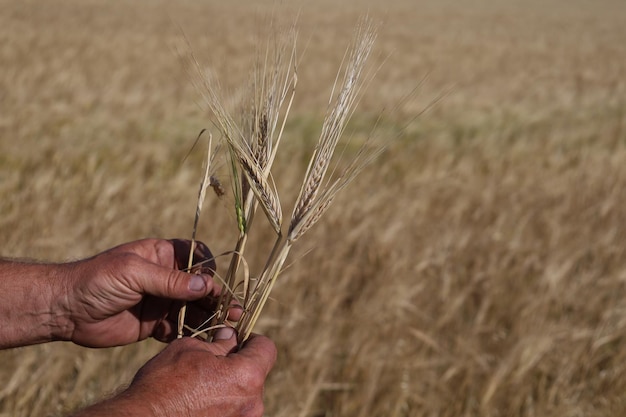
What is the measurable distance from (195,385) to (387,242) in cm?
208

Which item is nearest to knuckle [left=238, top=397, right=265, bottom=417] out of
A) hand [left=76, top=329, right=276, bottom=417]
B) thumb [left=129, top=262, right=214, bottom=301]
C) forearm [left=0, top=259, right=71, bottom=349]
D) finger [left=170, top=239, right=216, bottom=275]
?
hand [left=76, top=329, right=276, bottom=417]

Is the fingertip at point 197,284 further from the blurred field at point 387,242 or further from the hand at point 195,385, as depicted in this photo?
the blurred field at point 387,242

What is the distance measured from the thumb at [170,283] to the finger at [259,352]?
13 cm

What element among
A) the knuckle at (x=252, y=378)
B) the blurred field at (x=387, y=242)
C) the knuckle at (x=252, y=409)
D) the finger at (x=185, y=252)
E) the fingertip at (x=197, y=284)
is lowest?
the blurred field at (x=387, y=242)

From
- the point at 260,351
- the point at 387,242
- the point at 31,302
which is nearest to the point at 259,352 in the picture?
the point at 260,351

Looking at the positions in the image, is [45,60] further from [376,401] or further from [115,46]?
[376,401]

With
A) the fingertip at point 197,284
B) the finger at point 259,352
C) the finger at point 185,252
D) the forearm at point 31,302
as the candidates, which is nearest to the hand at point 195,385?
the finger at point 259,352

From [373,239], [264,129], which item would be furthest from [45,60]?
[264,129]

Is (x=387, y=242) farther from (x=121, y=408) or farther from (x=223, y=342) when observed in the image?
(x=121, y=408)

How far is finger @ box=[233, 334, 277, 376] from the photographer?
1.09 metres

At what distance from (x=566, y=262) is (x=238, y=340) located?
2.13 metres

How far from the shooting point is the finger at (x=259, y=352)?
43.0 inches

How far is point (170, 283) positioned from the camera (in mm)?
1216

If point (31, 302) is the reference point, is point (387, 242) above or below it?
below
